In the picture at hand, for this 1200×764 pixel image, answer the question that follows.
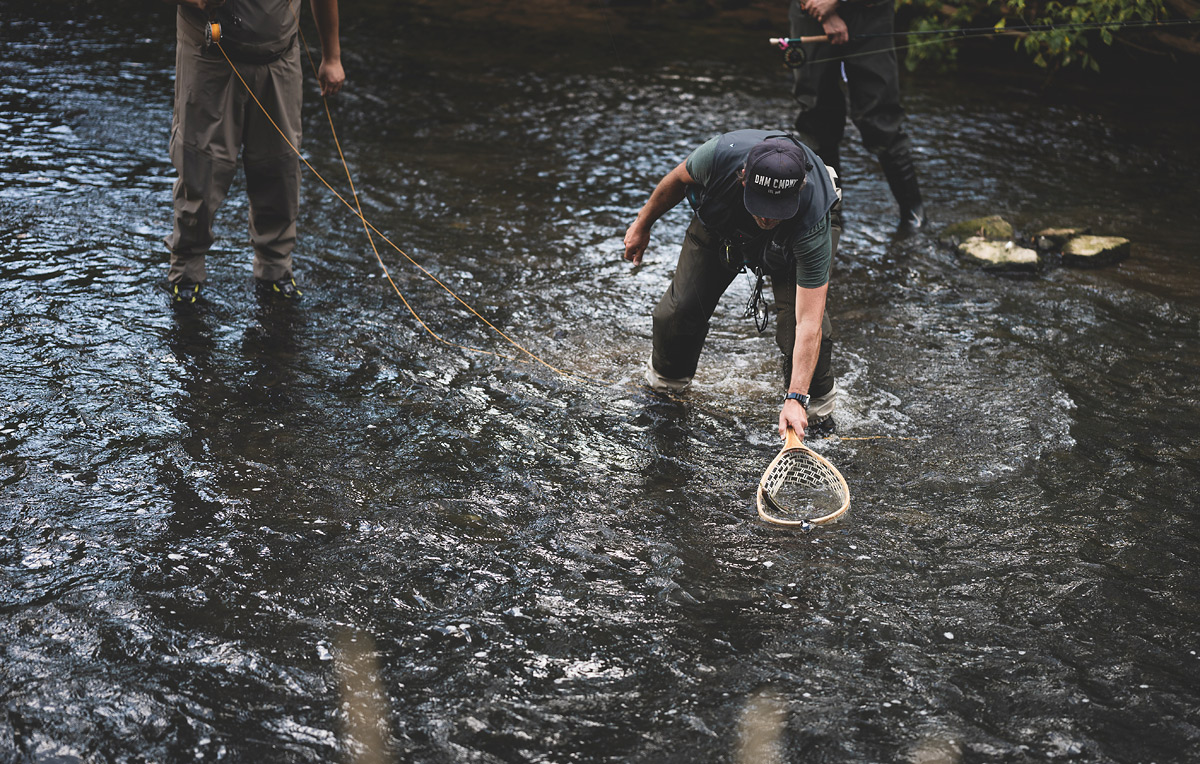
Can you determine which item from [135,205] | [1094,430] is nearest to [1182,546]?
[1094,430]

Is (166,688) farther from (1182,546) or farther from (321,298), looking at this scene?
(1182,546)

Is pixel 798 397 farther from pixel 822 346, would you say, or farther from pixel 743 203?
pixel 743 203

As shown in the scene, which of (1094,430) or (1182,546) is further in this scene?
(1094,430)

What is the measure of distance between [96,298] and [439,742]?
11.4 ft

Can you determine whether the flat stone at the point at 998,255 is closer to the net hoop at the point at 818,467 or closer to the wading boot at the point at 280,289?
the net hoop at the point at 818,467

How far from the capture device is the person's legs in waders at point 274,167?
4805 millimetres

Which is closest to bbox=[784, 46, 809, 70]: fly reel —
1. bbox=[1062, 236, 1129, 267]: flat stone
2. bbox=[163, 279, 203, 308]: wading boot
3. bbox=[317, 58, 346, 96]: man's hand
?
bbox=[1062, 236, 1129, 267]: flat stone

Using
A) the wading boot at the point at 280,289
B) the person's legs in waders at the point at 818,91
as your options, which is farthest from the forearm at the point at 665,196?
the person's legs in waders at the point at 818,91

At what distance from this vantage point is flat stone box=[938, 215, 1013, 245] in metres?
6.39

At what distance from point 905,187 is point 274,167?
4.05 m

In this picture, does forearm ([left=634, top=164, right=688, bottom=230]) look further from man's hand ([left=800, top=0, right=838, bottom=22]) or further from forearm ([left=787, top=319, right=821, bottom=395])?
man's hand ([left=800, top=0, right=838, bottom=22])

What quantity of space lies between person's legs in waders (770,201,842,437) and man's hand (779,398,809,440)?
50 centimetres

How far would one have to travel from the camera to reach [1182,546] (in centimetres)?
356

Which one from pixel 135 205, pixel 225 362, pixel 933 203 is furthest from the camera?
pixel 933 203
